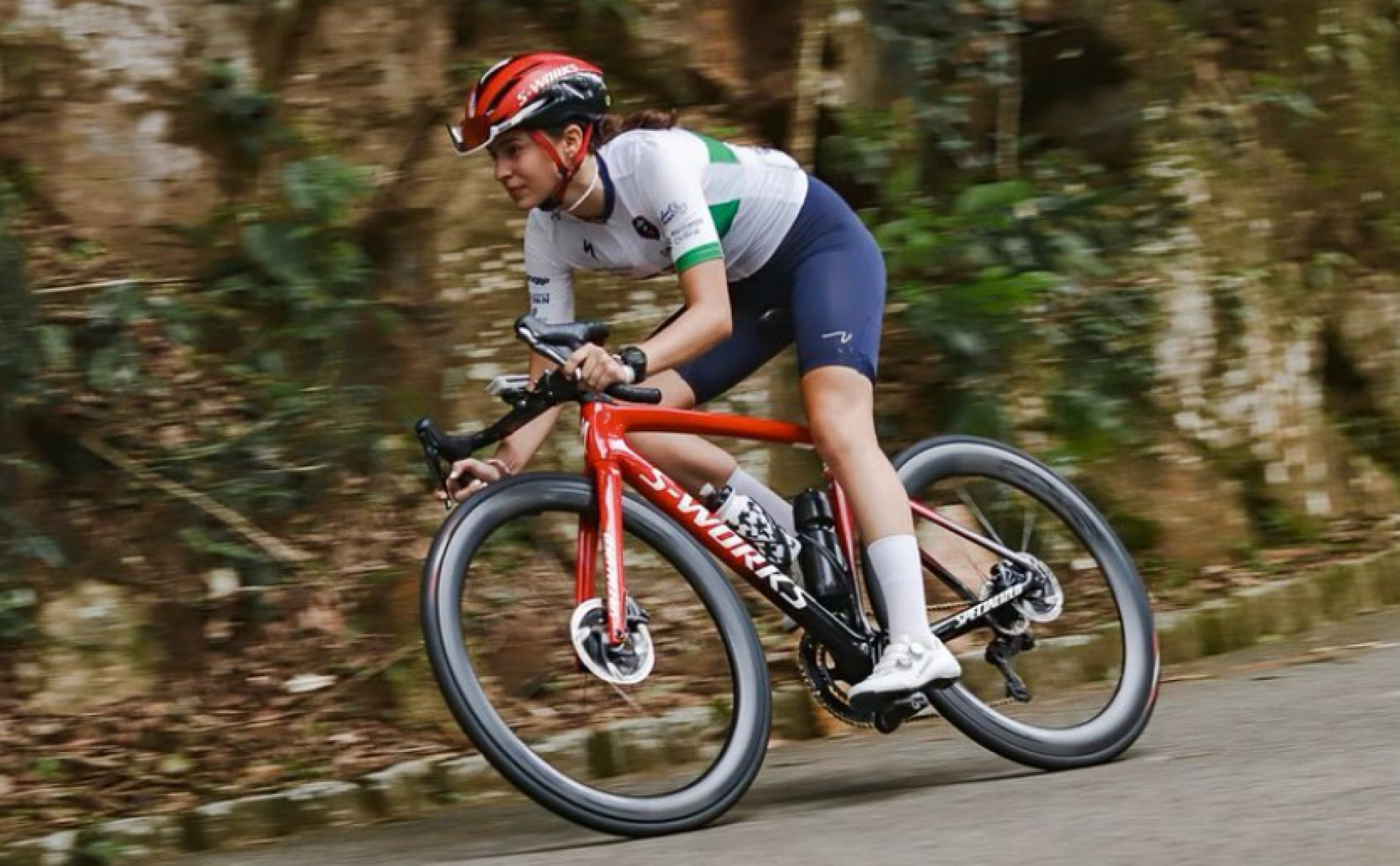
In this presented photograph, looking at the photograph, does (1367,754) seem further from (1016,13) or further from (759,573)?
(1016,13)

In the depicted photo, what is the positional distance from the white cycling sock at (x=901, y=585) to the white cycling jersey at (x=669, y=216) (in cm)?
82

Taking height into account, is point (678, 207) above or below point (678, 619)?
above

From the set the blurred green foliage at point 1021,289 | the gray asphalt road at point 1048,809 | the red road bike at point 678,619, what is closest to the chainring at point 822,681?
the red road bike at point 678,619

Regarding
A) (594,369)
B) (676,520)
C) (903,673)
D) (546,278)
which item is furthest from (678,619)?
(546,278)

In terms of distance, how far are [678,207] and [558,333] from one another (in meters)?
0.42

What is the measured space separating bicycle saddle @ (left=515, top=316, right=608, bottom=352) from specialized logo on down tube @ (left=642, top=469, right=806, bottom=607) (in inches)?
16.4

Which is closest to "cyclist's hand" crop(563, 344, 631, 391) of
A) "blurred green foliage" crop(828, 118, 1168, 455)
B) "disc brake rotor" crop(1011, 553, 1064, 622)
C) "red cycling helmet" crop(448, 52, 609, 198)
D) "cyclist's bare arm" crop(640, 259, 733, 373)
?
"cyclist's bare arm" crop(640, 259, 733, 373)

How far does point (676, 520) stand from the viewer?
5.17m

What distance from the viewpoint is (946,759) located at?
5867 mm

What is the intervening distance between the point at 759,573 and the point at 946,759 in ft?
3.30

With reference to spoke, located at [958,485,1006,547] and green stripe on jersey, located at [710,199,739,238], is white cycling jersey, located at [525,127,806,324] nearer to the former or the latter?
green stripe on jersey, located at [710,199,739,238]

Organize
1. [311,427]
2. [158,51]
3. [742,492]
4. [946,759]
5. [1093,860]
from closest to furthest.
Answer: [1093,860] < [742,492] < [946,759] < [311,427] < [158,51]

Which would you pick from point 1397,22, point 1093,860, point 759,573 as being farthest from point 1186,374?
point 1093,860

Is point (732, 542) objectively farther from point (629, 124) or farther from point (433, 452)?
point (629, 124)
